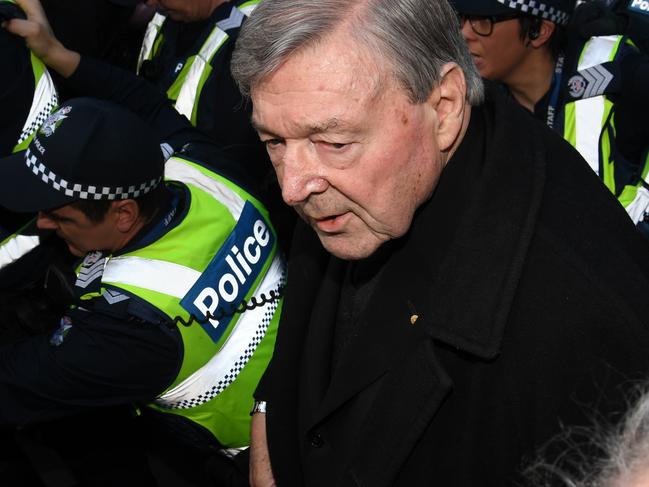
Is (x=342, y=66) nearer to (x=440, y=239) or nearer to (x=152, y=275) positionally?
(x=440, y=239)

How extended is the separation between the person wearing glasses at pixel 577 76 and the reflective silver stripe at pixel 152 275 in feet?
4.59

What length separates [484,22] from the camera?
3.29 meters

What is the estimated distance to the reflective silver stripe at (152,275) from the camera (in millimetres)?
2553

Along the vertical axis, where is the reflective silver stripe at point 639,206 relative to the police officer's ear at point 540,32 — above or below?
below

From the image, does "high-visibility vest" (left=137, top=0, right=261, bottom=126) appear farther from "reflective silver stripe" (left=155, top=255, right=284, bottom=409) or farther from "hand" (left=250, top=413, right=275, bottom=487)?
"hand" (left=250, top=413, right=275, bottom=487)

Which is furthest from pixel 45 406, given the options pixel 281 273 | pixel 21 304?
pixel 281 273

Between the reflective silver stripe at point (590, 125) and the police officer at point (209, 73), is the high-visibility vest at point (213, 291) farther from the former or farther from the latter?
the reflective silver stripe at point (590, 125)

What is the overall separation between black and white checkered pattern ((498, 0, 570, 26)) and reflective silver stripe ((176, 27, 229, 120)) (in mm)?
1189

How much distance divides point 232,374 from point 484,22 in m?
1.64

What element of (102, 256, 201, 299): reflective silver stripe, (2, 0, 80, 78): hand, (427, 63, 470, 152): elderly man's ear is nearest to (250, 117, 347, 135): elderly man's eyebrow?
(427, 63, 470, 152): elderly man's ear

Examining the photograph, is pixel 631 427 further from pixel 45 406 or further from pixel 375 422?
pixel 45 406

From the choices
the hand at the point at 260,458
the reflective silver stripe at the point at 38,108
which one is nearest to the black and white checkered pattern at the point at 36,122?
the reflective silver stripe at the point at 38,108

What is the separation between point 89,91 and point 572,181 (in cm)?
241

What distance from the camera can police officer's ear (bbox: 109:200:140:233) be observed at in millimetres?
2699
